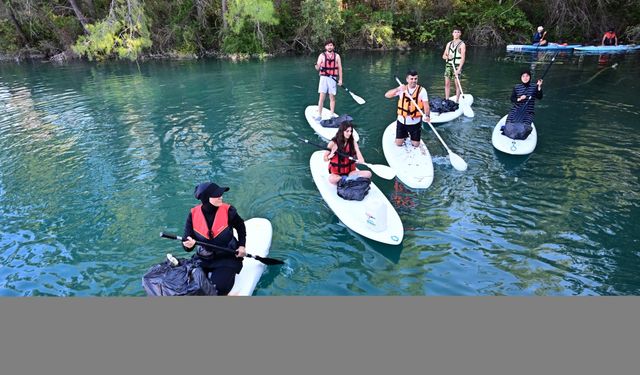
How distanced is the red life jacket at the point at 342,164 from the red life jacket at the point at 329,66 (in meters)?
4.09

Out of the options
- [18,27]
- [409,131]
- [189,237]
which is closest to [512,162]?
[409,131]

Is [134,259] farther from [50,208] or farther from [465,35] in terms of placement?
[465,35]

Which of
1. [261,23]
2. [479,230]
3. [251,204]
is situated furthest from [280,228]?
[261,23]

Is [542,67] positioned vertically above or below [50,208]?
above

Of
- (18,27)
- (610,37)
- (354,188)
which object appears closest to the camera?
(354,188)

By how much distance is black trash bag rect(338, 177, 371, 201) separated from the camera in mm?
6742

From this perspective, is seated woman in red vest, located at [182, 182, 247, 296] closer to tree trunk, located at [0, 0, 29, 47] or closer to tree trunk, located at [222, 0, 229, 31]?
tree trunk, located at [222, 0, 229, 31]

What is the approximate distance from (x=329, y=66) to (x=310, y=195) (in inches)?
165

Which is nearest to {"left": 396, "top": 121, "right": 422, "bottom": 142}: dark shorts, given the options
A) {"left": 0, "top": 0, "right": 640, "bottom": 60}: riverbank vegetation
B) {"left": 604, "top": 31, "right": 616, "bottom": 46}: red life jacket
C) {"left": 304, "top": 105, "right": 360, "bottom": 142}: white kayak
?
{"left": 304, "top": 105, "right": 360, "bottom": 142}: white kayak

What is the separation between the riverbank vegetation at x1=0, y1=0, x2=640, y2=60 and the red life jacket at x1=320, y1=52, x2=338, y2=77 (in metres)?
13.7

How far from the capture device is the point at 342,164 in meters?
7.05

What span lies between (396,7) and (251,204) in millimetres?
23197

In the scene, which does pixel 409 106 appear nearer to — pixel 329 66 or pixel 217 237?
pixel 329 66

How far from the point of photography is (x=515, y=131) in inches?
361
